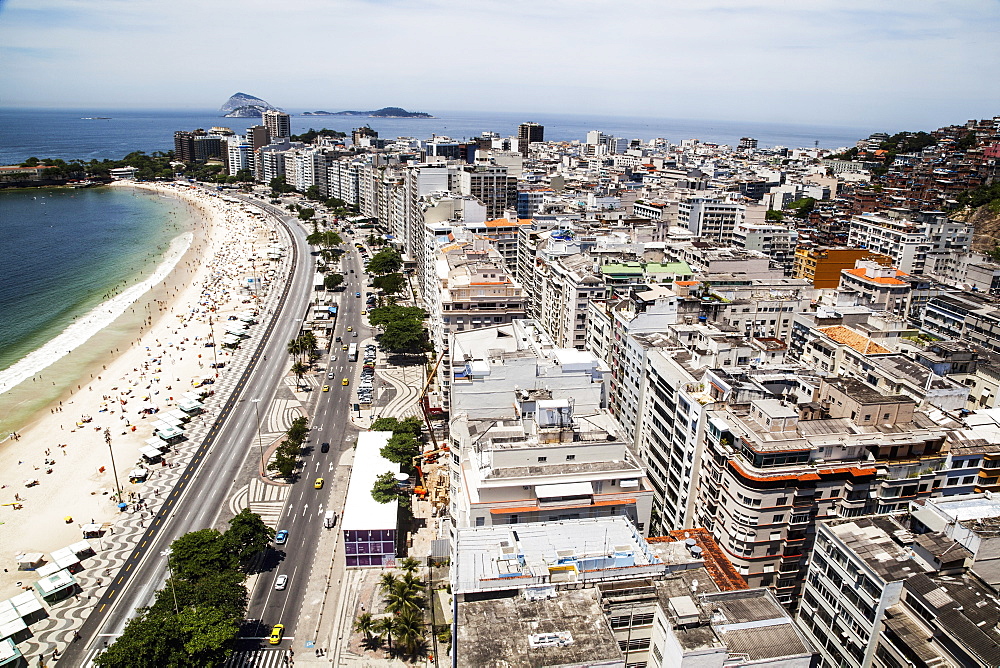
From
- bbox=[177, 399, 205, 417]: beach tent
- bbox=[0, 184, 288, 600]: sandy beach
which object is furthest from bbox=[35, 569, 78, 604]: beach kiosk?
bbox=[177, 399, 205, 417]: beach tent

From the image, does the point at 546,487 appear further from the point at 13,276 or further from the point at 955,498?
the point at 13,276

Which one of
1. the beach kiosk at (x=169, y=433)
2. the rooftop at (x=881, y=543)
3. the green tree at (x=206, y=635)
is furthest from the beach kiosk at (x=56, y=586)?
the rooftop at (x=881, y=543)

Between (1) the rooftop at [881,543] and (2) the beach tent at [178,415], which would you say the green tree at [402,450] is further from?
(1) the rooftop at [881,543]

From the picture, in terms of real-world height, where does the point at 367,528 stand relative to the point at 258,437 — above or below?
above

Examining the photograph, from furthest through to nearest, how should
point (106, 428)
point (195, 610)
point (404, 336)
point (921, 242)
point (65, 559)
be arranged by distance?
point (921, 242), point (404, 336), point (106, 428), point (65, 559), point (195, 610)

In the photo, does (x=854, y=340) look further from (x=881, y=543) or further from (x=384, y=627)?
(x=384, y=627)

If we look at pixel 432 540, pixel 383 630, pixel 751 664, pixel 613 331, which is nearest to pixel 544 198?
pixel 613 331

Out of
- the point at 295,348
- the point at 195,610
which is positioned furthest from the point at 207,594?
the point at 295,348

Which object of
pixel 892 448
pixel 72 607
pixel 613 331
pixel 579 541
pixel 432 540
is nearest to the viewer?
pixel 579 541

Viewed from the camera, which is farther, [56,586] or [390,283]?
[390,283]
